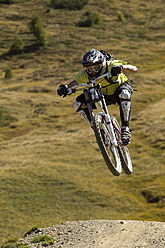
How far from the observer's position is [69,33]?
99375mm

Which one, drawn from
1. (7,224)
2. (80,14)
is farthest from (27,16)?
(7,224)

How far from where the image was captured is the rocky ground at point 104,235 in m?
17.9

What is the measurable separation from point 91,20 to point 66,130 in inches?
1826

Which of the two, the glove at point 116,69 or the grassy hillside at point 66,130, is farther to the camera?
the grassy hillside at point 66,130

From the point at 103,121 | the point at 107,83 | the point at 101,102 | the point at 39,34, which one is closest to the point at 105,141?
the point at 103,121

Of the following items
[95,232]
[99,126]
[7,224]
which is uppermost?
[99,126]

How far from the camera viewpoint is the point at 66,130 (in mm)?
65125

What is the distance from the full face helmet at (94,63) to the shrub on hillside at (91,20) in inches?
3695

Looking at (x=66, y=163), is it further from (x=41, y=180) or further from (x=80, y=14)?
(x=80, y=14)

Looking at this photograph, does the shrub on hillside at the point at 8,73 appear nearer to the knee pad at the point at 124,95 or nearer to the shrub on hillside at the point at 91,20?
the shrub on hillside at the point at 91,20

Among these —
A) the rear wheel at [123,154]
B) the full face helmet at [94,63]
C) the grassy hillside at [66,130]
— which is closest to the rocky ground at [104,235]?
the rear wheel at [123,154]

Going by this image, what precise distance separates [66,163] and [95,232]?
34287 mm

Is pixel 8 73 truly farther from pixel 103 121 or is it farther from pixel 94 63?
pixel 103 121

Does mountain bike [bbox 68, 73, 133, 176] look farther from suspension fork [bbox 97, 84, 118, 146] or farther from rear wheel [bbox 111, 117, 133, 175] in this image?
rear wheel [bbox 111, 117, 133, 175]
